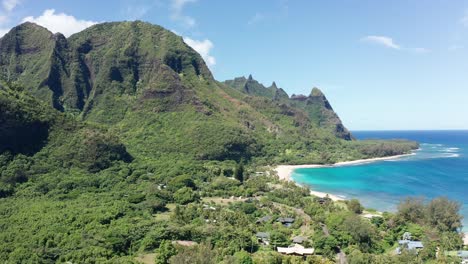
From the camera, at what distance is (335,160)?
128375 mm

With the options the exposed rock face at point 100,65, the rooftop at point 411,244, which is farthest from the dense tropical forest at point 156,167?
the rooftop at point 411,244

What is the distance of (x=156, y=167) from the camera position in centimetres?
8212

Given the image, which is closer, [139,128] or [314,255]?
[314,255]

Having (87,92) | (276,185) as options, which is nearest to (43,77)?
(87,92)

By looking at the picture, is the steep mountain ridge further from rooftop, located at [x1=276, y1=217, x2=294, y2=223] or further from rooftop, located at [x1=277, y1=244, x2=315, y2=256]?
rooftop, located at [x1=277, y1=244, x2=315, y2=256]

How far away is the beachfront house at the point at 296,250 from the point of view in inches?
1661

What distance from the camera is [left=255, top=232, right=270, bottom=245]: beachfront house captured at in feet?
149

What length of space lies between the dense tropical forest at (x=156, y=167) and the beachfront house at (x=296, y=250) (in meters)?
1.02

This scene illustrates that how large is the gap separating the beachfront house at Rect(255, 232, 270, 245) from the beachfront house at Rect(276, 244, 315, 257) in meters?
2.27

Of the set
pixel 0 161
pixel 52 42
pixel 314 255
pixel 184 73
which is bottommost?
pixel 314 255

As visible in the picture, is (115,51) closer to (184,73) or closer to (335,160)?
(184,73)

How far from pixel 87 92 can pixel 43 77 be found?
1510 centimetres

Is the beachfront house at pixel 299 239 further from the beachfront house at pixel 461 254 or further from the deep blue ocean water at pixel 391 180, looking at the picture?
the deep blue ocean water at pixel 391 180

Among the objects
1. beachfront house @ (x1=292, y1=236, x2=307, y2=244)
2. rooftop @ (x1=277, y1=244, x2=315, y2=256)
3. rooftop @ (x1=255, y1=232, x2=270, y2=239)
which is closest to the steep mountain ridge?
rooftop @ (x1=255, y1=232, x2=270, y2=239)
